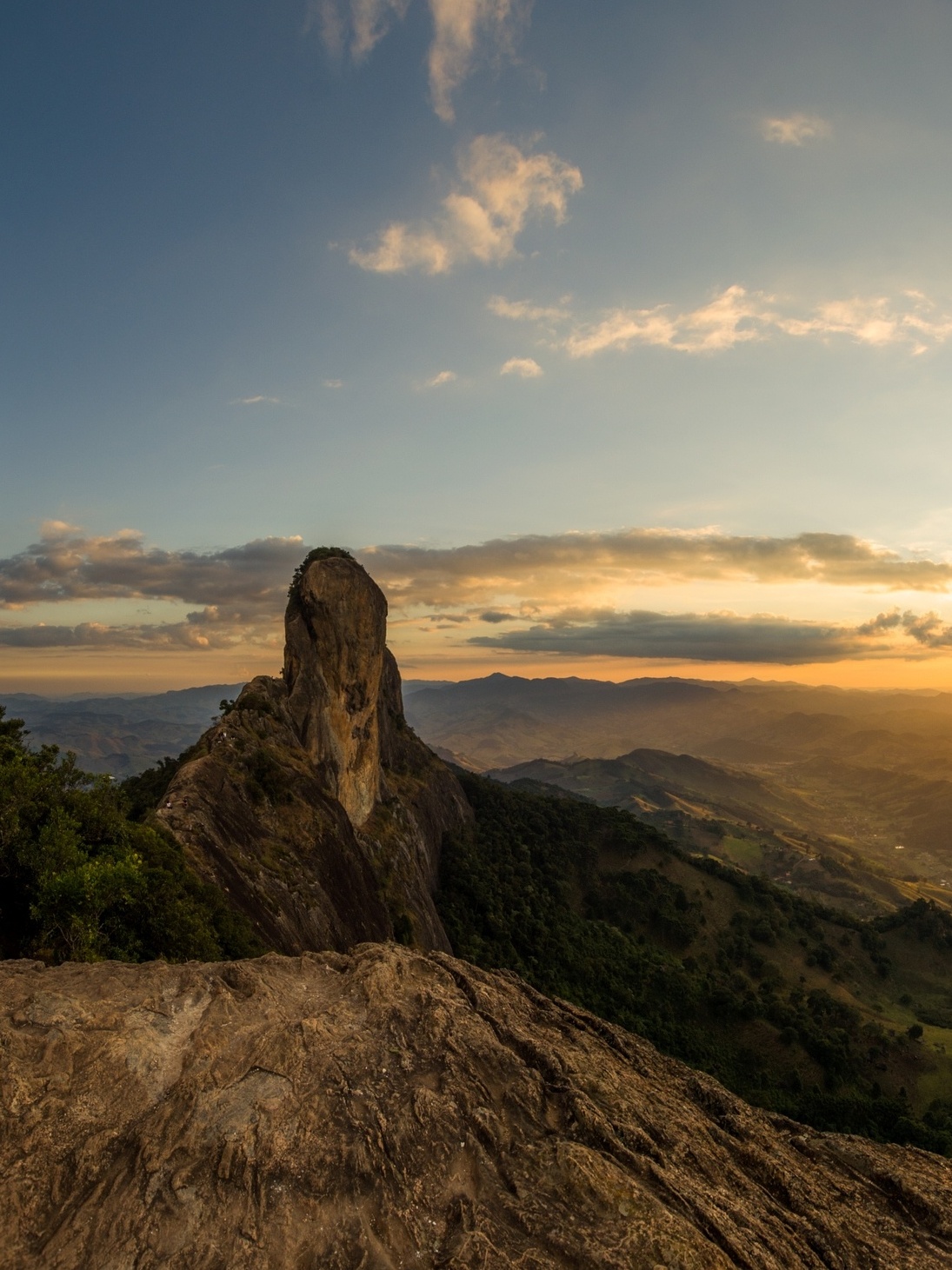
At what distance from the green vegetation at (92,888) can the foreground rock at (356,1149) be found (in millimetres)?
5418

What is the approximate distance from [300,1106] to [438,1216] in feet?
14.7

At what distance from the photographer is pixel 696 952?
103 meters

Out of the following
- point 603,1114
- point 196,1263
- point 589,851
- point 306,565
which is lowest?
point 589,851


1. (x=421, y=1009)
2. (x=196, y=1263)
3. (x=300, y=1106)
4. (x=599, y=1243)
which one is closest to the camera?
(x=196, y=1263)

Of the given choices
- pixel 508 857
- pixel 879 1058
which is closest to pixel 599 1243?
pixel 879 1058

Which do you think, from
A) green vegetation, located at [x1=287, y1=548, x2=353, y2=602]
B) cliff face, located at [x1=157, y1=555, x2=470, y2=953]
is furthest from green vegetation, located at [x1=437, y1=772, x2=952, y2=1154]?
green vegetation, located at [x1=287, y1=548, x2=353, y2=602]

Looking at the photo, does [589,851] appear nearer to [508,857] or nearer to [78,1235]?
[508,857]

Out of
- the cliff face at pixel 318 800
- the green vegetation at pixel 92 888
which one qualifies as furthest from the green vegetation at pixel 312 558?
the green vegetation at pixel 92 888

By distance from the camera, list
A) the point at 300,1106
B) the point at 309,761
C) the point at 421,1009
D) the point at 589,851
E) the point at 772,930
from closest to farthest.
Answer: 1. the point at 300,1106
2. the point at 421,1009
3. the point at 309,761
4. the point at 772,930
5. the point at 589,851

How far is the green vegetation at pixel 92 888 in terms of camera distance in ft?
84.8

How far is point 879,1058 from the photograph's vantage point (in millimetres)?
77125

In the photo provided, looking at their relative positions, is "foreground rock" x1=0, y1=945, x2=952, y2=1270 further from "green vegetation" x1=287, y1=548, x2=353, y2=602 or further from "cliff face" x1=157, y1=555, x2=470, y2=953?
"green vegetation" x1=287, y1=548, x2=353, y2=602

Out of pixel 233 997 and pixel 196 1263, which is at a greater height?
pixel 233 997

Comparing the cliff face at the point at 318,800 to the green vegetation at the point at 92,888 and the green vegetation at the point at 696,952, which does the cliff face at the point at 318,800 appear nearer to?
the green vegetation at the point at 92,888
